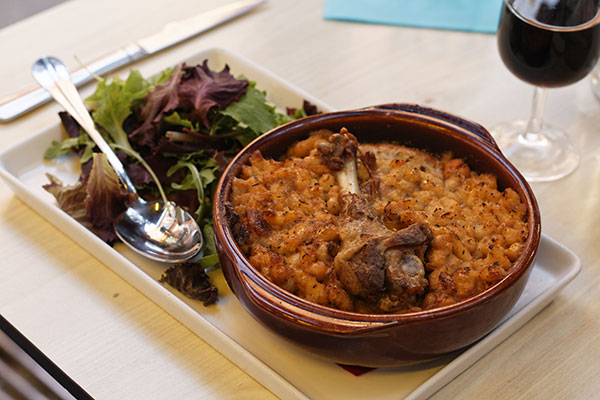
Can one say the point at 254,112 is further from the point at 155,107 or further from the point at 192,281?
the point at 192,281

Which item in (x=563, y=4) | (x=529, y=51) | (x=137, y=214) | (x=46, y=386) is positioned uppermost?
(x=563, y=4)

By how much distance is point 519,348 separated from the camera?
153 centimetres

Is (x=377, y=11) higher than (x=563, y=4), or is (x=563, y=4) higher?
(x=563, y=4)

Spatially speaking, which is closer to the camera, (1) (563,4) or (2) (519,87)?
(1) (563,4)

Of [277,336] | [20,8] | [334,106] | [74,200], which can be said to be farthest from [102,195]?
[20,8]

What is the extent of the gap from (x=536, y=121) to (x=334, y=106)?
612 mm

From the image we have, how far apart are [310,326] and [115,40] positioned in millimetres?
1690

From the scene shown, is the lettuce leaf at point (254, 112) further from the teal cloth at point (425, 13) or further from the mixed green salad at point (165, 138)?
the teal cloth at point (425, 13)

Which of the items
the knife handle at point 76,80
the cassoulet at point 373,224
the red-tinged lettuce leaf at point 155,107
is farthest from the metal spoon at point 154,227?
the knife handle at point 76,80

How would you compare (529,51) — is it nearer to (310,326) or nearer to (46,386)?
(310,326)

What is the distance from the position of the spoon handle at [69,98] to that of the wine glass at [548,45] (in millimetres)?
1072

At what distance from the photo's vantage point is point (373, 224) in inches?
56.0

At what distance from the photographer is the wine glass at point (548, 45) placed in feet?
5.78

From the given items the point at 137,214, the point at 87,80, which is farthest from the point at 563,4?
the point at 87,80
